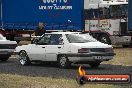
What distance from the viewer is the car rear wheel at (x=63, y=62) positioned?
1802 cm

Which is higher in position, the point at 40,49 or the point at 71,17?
the point at 71,17

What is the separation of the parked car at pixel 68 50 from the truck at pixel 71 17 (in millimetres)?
11577

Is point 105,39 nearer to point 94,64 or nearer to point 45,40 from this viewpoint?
point 45,40

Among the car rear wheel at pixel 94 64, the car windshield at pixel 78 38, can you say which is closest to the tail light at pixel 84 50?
the car windshield at pixel 78 38

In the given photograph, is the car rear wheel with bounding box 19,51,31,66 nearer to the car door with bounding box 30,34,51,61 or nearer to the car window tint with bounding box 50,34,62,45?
the car door with bounding box 30,34,51,61

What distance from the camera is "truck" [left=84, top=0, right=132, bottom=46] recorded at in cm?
3077

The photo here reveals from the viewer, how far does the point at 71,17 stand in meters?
32.4

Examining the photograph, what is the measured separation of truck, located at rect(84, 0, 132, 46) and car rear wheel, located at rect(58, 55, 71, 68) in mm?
12459

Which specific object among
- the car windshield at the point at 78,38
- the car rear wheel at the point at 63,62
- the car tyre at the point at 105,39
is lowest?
the car tyre at the point at 105,39

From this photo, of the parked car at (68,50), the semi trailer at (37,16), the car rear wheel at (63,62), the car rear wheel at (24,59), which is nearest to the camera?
the parked car at (68,50)

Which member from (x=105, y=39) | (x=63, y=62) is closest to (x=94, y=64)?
(x=63, y=62)

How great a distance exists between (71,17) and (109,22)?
9.82ft

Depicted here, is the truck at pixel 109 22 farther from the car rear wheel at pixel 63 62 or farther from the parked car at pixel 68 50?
the car rear wheel at pixel 63 62

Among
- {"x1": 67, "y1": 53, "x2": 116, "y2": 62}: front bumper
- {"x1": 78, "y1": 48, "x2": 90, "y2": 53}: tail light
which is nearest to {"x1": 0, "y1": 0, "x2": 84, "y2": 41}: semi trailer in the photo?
{"x1": 67, "y1": 53, "x2": 116, "y2": 62}: front bumper
